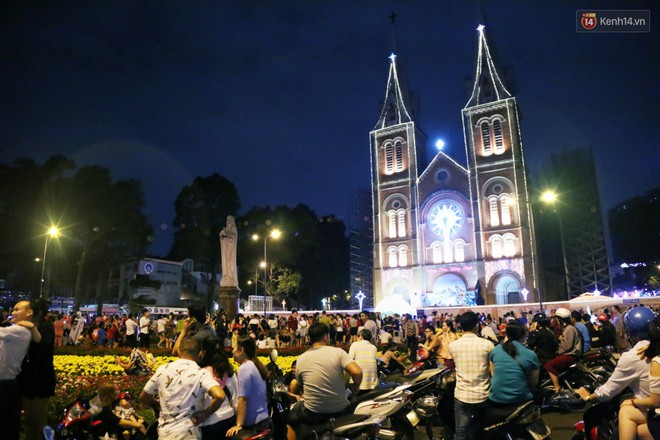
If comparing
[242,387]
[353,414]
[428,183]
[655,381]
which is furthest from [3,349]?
[428,183]

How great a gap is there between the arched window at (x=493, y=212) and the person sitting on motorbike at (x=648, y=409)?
145ft

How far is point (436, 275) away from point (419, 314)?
625 inches

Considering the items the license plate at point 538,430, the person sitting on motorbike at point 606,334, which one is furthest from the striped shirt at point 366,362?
the person sitting on motorbike at point 606,334

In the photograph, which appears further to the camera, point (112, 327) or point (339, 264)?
point (339, 264)

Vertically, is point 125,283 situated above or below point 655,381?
above

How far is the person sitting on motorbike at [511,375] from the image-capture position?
15.8ft

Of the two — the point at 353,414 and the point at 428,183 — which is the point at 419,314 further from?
the point at 353,414

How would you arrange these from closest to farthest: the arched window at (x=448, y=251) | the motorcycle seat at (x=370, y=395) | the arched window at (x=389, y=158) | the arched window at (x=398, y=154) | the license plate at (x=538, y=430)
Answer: the license plate at (x=538, y=430) < the motorcycle seat at (x=370, y=395) < the arched window at (x=448, y=251) < the arched window at (x=398, y=154) < the arched window at (x=389, y=158)

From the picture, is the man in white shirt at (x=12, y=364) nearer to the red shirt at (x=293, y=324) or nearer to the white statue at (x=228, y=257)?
the white statue at (x=228, y=257)

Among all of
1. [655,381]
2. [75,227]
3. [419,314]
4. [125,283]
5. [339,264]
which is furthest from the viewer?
[339,264]

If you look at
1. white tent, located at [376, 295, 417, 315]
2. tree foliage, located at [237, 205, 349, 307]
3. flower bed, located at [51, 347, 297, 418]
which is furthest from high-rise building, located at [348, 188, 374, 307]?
flower bed, located at [51, 347, 297, 418]

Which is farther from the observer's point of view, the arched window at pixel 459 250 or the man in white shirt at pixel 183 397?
the arched window at pixel 459 250

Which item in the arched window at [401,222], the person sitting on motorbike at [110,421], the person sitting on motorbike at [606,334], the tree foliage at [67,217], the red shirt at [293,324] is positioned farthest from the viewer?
the arched window at [401,222]

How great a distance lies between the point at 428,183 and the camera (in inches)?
1996
